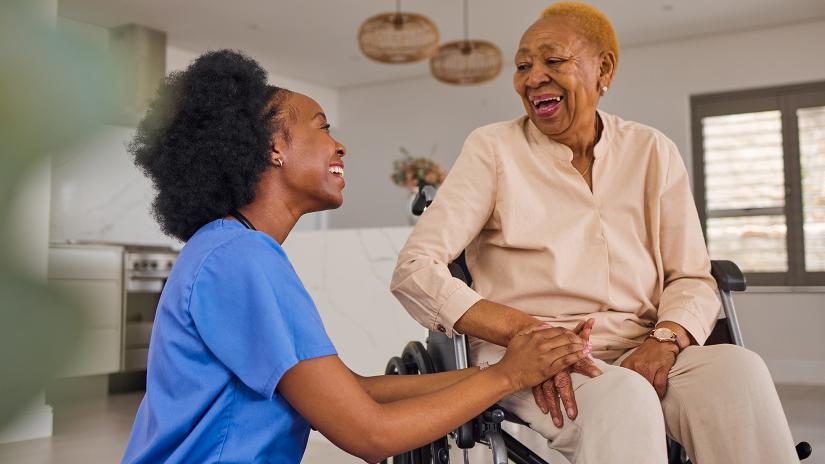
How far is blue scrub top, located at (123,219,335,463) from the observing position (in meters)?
0.92

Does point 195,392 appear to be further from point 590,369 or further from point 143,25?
point 143,25

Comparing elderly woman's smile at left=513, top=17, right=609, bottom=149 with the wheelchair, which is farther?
elderly woman's smile at left=513, top=17, right=609, bottom=149

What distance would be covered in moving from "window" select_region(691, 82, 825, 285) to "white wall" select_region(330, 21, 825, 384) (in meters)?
0.14

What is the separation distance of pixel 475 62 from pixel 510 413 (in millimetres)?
4899

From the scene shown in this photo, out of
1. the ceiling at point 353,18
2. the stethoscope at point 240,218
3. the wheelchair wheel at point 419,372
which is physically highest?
the ceiling at point 353,18

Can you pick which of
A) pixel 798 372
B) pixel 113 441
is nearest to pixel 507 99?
pixel 798 372

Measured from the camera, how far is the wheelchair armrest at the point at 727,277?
61.5 inches

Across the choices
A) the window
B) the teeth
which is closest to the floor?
the teeth

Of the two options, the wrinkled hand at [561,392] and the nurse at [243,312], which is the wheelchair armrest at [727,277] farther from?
the nurse at [243,312]

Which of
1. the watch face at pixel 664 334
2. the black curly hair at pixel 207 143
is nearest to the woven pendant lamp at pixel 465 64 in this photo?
the watch face at pixel 664 334

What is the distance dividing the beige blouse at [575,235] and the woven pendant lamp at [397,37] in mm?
3426

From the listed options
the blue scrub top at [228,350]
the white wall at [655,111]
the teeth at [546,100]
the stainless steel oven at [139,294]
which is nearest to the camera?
the blue scrub top at [228,350]

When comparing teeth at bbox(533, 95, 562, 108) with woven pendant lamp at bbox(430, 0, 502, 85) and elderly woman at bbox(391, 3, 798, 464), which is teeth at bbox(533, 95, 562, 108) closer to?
elderly woman at bbox(391, 3, 798, 464)

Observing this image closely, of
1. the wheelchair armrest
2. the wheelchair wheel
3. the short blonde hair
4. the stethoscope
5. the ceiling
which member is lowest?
the wheelchair wheel
